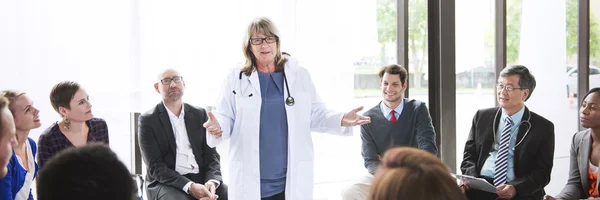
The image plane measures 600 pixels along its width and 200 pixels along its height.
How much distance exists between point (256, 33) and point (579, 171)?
94.4 inches

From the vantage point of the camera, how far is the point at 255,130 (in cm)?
304

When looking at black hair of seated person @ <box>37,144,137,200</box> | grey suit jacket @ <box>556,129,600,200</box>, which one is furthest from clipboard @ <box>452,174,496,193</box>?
black hair of seated person @ <box>37,144,137,200</box>

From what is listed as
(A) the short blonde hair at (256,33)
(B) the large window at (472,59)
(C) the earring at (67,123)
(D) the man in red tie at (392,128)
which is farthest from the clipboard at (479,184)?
(C) the earring at (67,123)

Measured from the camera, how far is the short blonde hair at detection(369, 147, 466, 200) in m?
1.20

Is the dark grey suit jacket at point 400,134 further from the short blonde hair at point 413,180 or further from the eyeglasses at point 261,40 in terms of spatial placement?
the short blonde hair at point 413,180

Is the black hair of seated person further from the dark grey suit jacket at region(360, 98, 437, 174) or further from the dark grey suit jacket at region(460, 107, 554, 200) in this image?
the dark grey suit jacket at region(460, 107, 554, 200)

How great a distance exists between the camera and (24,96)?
3.00m

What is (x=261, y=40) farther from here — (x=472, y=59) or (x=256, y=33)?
(x=472, y=59)

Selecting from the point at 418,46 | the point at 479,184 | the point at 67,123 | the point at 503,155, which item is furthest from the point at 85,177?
the point at 418,46

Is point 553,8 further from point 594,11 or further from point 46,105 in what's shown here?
point 46,105

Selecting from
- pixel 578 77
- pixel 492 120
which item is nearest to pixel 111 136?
pixel 492 120

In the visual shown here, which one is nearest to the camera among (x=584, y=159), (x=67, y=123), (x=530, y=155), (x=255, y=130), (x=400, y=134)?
(x=255, y=130)

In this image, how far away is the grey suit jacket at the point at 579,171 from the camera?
380 cm

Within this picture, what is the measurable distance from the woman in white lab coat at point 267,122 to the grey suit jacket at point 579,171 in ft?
5.54
